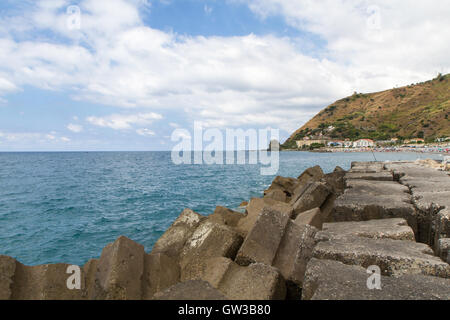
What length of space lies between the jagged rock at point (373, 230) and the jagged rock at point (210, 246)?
1.37 metres

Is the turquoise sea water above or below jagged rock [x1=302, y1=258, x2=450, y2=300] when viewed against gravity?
below

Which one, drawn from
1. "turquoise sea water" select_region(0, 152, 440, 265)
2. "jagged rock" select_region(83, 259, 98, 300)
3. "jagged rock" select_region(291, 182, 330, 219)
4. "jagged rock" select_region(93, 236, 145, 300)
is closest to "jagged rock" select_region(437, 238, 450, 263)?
"jagged rock" select_region(93, 236, 145, 300)

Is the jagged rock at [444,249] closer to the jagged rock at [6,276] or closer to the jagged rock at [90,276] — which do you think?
the jagged rock at [90,276]

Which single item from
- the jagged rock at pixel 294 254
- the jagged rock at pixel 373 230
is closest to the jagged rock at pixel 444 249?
the jagged rock at pixel 373 230

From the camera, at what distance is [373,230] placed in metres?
3.05

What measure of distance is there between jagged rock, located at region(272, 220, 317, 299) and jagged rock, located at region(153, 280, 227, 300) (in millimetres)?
1235

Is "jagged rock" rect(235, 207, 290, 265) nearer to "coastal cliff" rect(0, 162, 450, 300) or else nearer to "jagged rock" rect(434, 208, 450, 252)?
"coastal cliff" rect(0, 162, 450, 300)

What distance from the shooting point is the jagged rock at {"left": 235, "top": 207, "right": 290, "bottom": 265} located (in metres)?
3.58

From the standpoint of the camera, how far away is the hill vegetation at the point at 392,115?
249ft

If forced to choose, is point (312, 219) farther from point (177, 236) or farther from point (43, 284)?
point (43, 284)
